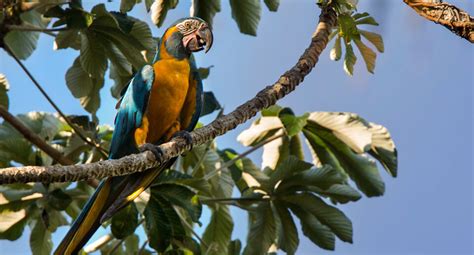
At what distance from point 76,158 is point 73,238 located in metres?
1.47

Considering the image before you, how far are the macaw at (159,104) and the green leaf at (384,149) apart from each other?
55.7 inches

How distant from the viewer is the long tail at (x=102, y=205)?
2.58m

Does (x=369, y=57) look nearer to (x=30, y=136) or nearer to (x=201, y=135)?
(x=201, y=135)

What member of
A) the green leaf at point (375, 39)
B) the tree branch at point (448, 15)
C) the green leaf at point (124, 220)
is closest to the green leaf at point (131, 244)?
the green leaf at point (124, 220)

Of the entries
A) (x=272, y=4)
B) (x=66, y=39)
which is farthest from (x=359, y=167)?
(x=66, y=39)

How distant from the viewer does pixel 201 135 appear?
250 centimetres

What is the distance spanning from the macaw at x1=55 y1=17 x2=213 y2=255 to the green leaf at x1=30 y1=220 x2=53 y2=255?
1365 mm

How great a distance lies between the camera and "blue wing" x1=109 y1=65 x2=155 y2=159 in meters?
2.87

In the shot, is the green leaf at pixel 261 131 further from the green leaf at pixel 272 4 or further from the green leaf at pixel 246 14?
the green leaf at pixel 272 4

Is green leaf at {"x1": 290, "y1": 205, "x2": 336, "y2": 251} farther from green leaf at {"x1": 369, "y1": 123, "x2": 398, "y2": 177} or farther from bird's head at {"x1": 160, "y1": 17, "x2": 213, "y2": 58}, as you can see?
bird's head at {"x1": 160, "y1": 17, "x2": 213, "y2": 58}

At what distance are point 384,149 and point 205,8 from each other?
1.24 metres

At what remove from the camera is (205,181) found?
3674 millimetres

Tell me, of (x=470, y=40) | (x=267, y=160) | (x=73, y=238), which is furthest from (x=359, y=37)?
(x=267, y=160)

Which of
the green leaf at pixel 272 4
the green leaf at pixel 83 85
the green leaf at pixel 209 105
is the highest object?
the green leaf at pixel 272 4
